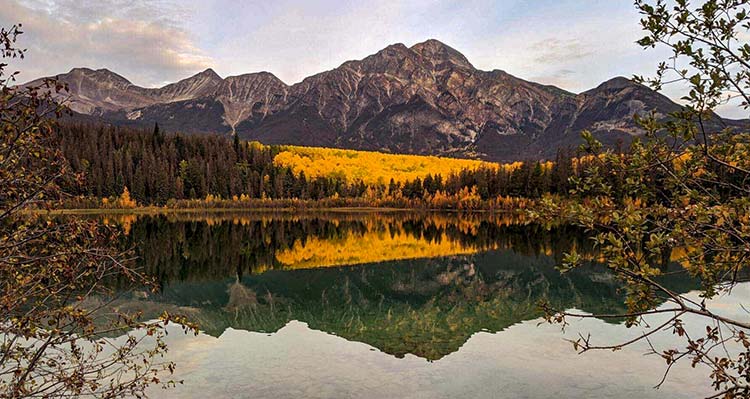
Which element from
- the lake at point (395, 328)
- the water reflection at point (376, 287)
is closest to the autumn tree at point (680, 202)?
the lake at point (395, 328)

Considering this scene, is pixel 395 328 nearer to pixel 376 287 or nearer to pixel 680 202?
pixel 376 287

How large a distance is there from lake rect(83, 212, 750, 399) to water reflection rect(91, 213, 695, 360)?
0.17 m

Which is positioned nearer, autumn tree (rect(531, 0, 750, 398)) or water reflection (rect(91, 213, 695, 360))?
autumn tree (rect(531, 0, 750, 398))

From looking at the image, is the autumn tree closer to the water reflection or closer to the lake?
the lake

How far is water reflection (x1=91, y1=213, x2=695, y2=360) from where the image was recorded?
28.8 m

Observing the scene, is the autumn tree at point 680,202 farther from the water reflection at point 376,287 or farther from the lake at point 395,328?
the water reflection at point 376,287

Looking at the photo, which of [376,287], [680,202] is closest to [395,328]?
[376,287]

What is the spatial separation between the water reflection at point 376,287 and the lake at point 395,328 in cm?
17

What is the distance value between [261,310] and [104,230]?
86.7ft

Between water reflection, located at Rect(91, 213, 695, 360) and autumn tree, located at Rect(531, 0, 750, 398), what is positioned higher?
autumn tree, located at Rect(531, 0, 750, 398)

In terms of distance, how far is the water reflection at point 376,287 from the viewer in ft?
94.5

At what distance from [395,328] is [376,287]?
50.5 ft

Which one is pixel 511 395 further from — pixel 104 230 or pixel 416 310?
pixel 416 310

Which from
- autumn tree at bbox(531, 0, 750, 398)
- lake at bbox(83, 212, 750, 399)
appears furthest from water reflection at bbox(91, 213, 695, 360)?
autumn tree at bbox(531, 0, 750, 398)
